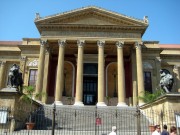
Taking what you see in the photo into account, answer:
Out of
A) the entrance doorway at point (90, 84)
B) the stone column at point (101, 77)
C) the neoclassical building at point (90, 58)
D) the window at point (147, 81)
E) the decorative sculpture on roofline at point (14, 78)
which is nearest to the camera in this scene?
the decorative sculpture on roofline at point (14, 78)

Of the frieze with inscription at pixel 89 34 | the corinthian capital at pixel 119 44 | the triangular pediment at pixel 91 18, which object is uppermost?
the triangular pediment at pixel 91 18

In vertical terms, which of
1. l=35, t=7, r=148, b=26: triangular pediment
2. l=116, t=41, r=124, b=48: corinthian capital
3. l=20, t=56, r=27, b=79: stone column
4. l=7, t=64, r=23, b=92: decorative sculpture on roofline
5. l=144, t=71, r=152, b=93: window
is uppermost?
l=35, t=7, r=148, b=26: triangular pediment

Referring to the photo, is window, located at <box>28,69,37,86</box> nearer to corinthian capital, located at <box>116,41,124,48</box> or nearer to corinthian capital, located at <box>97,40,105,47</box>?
corinthian capital, located at <box>97,40,105,47</box>

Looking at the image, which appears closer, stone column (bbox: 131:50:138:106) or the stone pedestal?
the stone pedestal

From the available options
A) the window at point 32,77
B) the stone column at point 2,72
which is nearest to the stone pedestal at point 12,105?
the window at point 32,77

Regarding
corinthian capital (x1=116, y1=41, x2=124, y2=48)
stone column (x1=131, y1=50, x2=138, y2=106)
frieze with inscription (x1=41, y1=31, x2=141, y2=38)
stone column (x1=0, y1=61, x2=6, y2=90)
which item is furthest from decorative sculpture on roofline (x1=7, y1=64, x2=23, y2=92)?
stone column (x1=0, y1=61, x2=6, y2=90)

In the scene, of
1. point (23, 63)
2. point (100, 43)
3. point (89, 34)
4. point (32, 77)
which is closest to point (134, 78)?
point (100, 43)

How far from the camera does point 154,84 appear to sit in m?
32.0

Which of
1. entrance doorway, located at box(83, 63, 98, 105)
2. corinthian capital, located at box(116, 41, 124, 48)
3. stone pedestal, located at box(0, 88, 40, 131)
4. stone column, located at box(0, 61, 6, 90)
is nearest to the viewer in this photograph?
stone pedestal, located at box(0, 88, 40, 131)

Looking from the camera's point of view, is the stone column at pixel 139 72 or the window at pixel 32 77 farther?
the window at pixel 32 77

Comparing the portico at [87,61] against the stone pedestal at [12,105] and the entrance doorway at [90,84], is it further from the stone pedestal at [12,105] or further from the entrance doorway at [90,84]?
the stone pedestal at [12,105]

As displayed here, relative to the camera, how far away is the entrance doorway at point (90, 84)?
33062mm

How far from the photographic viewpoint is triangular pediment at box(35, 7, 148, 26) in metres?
29.6

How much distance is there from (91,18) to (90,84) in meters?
9.57
